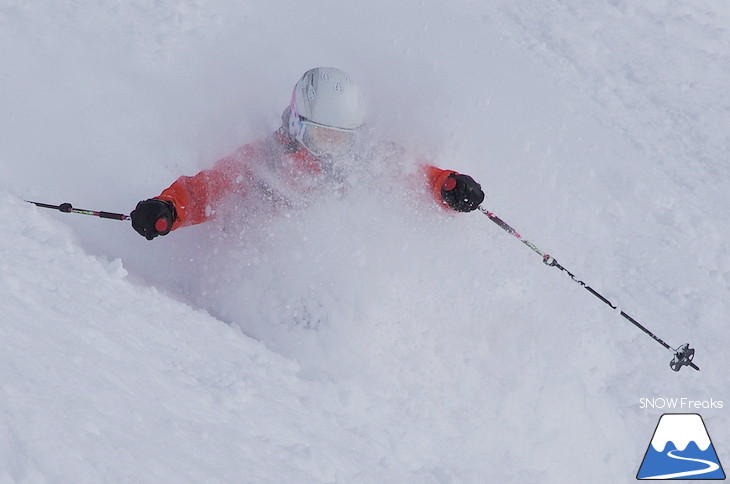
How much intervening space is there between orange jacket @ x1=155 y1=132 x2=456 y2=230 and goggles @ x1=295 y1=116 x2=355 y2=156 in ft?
0.48

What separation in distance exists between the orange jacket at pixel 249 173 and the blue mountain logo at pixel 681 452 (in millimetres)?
2907

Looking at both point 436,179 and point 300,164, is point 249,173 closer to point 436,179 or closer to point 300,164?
point 300,164

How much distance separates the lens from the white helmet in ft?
15.9

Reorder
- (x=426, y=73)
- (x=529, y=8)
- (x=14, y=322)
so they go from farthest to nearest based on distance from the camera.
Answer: (x=529, y=8)
(x=426, y=73)
(x=14, y=322)

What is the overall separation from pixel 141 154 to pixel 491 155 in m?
2.96

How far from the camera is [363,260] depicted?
5.23 meters

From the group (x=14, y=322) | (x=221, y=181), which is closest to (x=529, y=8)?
(x=221, y=181)

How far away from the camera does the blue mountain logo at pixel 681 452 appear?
4.85 metres

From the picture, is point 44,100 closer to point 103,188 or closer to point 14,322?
point 103,188

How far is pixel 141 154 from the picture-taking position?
6.02m

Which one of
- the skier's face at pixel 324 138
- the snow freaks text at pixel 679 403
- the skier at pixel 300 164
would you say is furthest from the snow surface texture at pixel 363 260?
the skier's face at pixel 324 138

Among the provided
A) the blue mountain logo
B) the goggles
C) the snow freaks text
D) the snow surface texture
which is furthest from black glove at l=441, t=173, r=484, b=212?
the blue mountain logo

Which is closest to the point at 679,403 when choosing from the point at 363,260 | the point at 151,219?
the point at 363,260

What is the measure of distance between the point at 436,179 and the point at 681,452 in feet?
8.29
